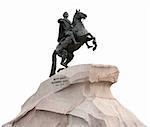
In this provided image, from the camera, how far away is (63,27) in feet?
39.3

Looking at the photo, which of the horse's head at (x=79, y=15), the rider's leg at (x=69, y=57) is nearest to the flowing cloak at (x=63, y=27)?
the horse's head at (x=79, y=15)

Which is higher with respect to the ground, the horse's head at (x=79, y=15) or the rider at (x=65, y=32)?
the horse's head at (x=79, y=15)

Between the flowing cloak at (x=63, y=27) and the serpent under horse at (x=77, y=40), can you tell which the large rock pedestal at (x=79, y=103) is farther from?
the flowing cloak at (x=63, y=27)

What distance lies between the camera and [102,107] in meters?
10.6

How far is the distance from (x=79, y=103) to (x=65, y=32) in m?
1.87

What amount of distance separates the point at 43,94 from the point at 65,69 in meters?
0.74

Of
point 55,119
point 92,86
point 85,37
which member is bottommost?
point 55,119

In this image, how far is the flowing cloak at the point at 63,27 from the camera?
38.9 feet

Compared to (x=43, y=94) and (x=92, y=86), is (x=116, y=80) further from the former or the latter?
(x=43, y=94)

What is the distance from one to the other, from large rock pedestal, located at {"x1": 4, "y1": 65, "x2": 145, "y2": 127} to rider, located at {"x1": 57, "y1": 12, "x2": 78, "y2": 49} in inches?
27.7

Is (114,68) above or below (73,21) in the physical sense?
below

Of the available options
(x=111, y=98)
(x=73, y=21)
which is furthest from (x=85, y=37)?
(x=111, y=98)

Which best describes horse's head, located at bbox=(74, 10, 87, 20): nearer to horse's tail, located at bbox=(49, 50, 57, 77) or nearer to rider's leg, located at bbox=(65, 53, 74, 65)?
rider's leg, located at bbox=(65, 53, 74, 65)

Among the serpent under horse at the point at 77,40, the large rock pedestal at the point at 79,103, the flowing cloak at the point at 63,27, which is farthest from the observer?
the flowing cloak at the point at 63,27
